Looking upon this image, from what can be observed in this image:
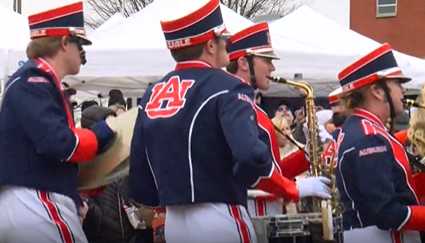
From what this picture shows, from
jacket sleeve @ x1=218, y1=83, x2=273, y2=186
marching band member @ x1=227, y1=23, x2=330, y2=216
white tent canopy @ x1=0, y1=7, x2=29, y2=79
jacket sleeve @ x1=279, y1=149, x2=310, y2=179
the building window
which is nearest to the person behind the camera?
jacket sleeve @ x1=218, y1=83, x2=273, y2=186

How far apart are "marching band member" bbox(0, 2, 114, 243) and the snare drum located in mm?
890

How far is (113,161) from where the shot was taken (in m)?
4.12

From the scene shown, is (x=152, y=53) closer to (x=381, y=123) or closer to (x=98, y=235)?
(x=98, y=235)

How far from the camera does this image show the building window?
38.3 metres

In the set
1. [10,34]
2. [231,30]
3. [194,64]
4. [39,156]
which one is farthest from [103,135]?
[10,34]

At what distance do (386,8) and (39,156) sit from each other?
36314mm

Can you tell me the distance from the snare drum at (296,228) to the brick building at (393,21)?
33.6 meters

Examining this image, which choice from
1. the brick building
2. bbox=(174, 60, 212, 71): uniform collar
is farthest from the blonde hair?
the brick building

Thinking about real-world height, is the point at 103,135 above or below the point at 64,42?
below

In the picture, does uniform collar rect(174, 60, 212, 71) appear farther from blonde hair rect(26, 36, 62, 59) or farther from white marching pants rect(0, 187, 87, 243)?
white marching pants rect(0, 187, 87, 243)

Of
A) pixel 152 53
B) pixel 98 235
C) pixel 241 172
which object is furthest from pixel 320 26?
pixel 241 172

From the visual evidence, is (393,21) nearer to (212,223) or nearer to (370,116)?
(370,116)

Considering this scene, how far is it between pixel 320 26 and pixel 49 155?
8143 mm

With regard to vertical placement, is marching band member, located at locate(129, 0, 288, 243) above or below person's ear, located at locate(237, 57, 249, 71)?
below
